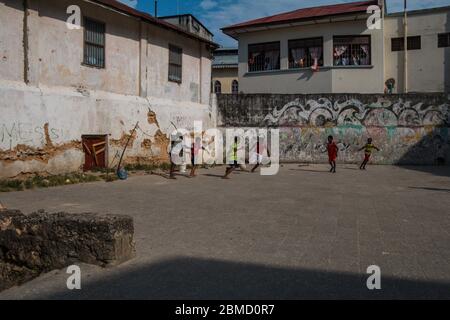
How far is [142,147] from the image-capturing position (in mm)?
16734

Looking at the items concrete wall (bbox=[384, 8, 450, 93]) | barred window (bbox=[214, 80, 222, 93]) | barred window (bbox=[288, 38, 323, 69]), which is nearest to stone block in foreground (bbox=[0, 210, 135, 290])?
barred window (bbox=[288, 38, 323, 69])

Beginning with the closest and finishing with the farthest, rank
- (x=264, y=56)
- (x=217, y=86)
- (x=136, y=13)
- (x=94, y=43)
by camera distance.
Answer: (x=94, y=43)
(x=136, y=13)
(x=264, y=56)
(x=217, y=86)

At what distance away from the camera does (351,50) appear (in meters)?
24.3

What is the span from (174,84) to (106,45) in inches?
153

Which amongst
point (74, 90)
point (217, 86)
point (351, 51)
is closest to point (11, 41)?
point (74, 90)

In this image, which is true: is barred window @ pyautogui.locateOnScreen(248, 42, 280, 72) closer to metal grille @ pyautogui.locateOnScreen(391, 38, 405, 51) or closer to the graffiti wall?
the graffiti wall

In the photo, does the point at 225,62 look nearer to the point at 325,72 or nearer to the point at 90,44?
the point at 325,72

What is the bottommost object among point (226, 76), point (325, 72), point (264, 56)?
point (325, 72)

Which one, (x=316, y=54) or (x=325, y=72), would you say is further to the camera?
(x=316, y=54)

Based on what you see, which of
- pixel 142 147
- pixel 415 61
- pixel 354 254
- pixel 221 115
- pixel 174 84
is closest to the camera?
pixel 354 254

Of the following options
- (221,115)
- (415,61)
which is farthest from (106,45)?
(415,61)

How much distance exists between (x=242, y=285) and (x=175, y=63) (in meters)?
15.2

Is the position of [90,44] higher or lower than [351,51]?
lower

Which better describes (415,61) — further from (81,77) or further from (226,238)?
(226,238)
